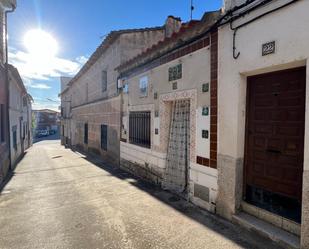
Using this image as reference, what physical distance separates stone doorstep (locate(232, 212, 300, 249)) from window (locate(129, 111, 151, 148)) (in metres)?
3.54

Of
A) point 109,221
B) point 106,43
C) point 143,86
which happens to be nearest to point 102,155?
point 106,43

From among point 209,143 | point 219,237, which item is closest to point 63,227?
point 219,237

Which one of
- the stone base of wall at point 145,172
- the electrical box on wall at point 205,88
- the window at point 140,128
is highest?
the electrical box on wall at point 205,88

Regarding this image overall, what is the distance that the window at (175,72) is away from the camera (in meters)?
A: 5.12

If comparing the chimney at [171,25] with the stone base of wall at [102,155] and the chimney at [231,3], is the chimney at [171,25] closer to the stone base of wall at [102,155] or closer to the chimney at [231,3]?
the chimney at [231,3]

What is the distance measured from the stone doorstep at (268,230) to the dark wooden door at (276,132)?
1.67 ft

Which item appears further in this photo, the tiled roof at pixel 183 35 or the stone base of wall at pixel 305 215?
the tiled roof at pixel 183 35

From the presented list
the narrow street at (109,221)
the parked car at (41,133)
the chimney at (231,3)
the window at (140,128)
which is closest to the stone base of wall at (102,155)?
the window at (140,128)

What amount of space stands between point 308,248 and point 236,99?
2.22 m

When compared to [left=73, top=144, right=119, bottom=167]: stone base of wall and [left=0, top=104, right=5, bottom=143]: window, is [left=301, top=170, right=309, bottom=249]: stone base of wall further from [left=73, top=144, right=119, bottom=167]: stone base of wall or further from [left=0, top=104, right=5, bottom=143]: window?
[left=0, top=104, right=5, bottom=143]: window

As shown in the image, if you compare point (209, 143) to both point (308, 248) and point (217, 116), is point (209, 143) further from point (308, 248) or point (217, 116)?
point (308, 248)

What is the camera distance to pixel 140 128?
7195 mm

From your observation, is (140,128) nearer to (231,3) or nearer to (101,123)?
(231,3)

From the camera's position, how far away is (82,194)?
5629 mm
